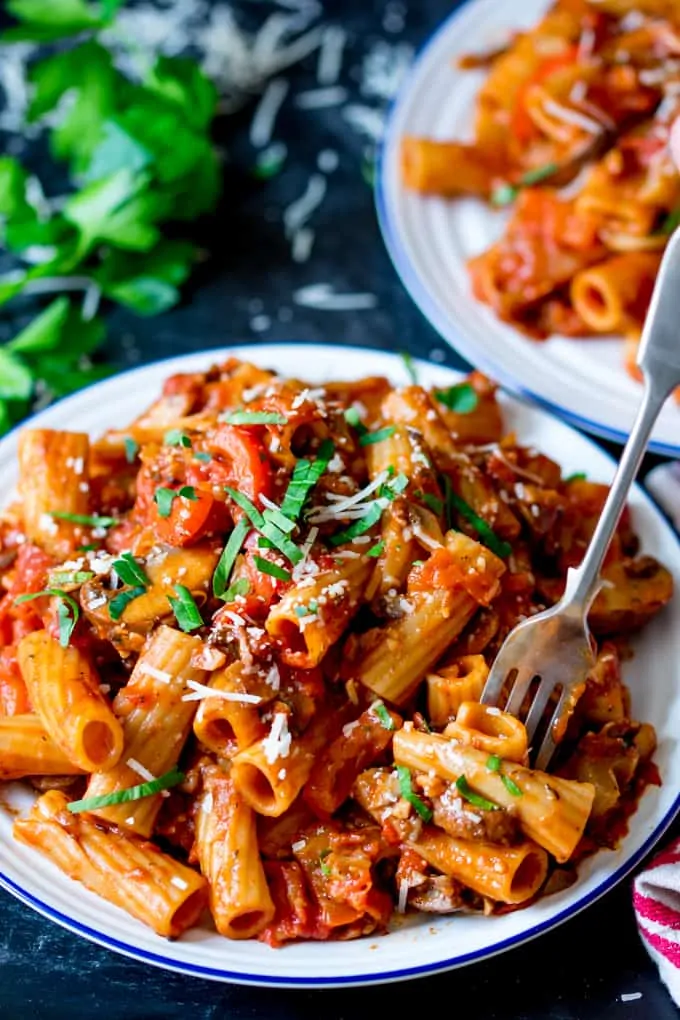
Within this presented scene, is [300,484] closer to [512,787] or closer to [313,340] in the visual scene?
[512,787]

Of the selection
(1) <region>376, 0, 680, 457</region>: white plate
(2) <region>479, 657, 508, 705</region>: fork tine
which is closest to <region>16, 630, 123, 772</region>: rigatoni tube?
(2) <region>479, 657, 508, 705</region>: fork tine

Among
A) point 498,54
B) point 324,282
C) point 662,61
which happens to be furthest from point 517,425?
point 498,54

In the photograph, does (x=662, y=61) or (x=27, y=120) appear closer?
(x=662, y=61)

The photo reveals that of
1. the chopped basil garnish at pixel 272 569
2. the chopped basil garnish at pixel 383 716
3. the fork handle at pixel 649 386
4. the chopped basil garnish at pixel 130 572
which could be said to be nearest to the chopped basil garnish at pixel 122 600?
the chopped basil garnish at pixel 130 572

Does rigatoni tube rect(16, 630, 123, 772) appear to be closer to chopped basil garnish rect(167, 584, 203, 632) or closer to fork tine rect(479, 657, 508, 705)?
chopped basil garnish rect(167, 584, 203, 632)

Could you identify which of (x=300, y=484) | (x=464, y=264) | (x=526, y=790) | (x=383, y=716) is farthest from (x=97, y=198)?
(x=526, y=790)

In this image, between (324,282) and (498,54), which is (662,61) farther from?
(324,282)

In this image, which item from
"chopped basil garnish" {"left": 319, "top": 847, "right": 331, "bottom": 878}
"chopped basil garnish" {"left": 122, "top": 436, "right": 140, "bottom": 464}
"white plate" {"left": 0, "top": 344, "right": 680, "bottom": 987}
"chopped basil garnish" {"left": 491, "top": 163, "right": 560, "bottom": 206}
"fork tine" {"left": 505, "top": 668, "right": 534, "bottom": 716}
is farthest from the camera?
"chopped basil garnish" {"left": 491, "top": 163, "right": 560, "bottom": 206}

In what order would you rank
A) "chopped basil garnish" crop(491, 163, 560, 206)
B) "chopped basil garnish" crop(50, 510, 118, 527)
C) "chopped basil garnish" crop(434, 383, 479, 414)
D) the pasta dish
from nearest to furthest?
"chopped basil garnish" crop(50, 510, 118, 527) → "chopped basil garnish" crop(434, 383, 479, 414) → the pasta dish → "chopped basil garnish" crop(491, 163, 560, 206)
